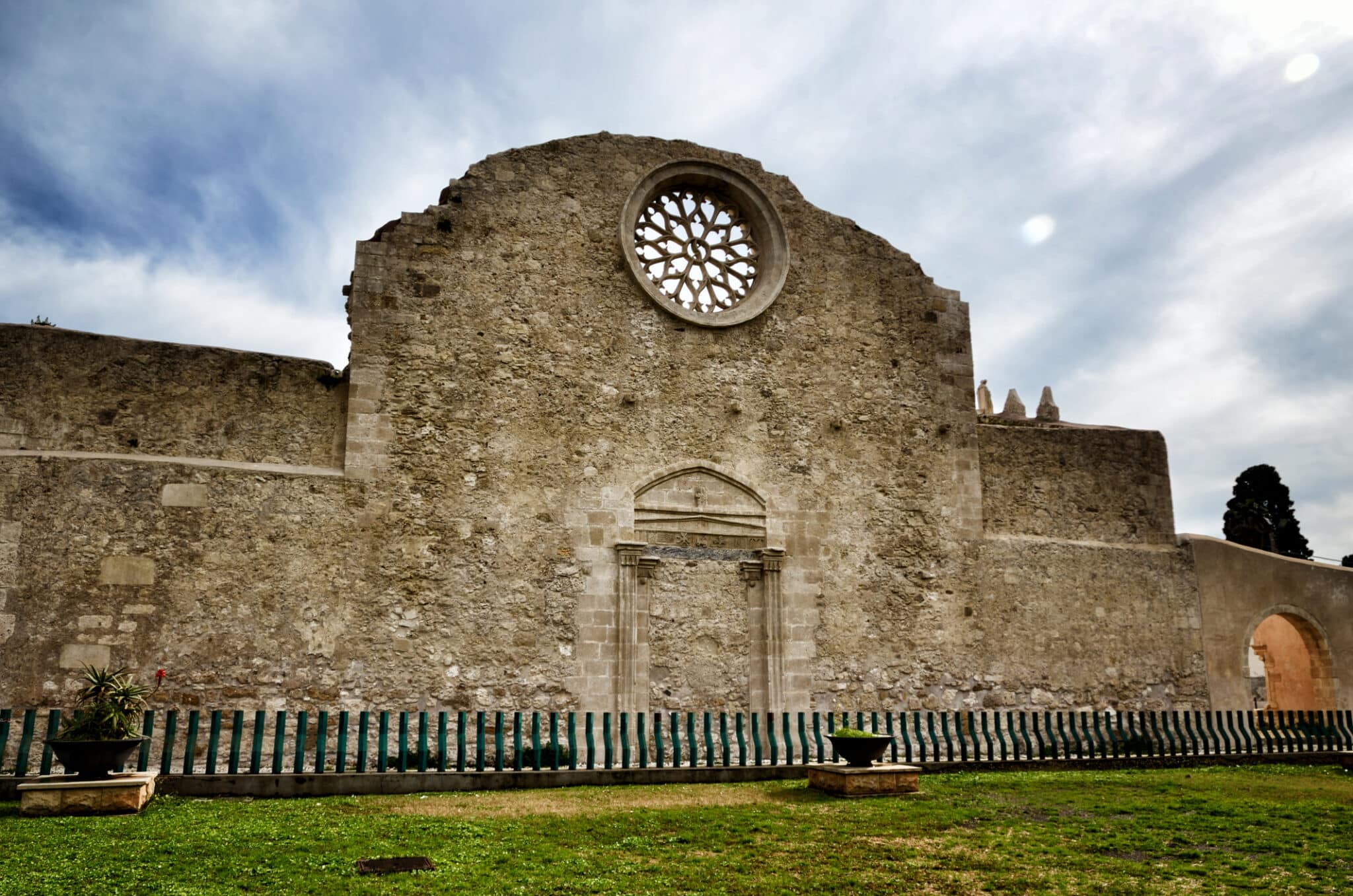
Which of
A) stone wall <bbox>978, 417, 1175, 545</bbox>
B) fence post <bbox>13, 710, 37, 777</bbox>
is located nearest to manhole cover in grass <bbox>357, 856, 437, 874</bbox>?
fence post <bbox>13, 710, 37, 777</bbox>

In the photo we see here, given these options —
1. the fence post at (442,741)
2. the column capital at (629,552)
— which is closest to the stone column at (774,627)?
the column capital at (629,552)

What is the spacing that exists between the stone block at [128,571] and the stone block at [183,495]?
0.65 meters

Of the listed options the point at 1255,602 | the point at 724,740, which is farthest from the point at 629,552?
the point at 1255,602

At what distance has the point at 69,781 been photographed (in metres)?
7.45

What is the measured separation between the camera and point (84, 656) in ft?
33.2

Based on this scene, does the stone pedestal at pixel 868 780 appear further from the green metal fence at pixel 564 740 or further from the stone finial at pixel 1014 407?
the stone finial at pixel 1014 407

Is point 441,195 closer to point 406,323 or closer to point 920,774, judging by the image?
point 406,323

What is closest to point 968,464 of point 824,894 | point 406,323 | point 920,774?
point 920,774

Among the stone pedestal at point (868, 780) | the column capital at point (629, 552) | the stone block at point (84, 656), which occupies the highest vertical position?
the column capital at point (629, 552)

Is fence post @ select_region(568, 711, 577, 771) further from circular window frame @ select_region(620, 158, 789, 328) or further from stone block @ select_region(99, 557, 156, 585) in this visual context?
circular window frame @ select_region(620, 158, 789, 328)

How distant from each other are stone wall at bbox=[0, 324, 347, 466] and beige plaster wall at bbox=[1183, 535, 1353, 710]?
13.1 meters

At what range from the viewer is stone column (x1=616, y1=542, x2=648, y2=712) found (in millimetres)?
12117

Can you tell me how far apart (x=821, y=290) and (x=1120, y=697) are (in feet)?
24.4

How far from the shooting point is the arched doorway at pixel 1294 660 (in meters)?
15.5
